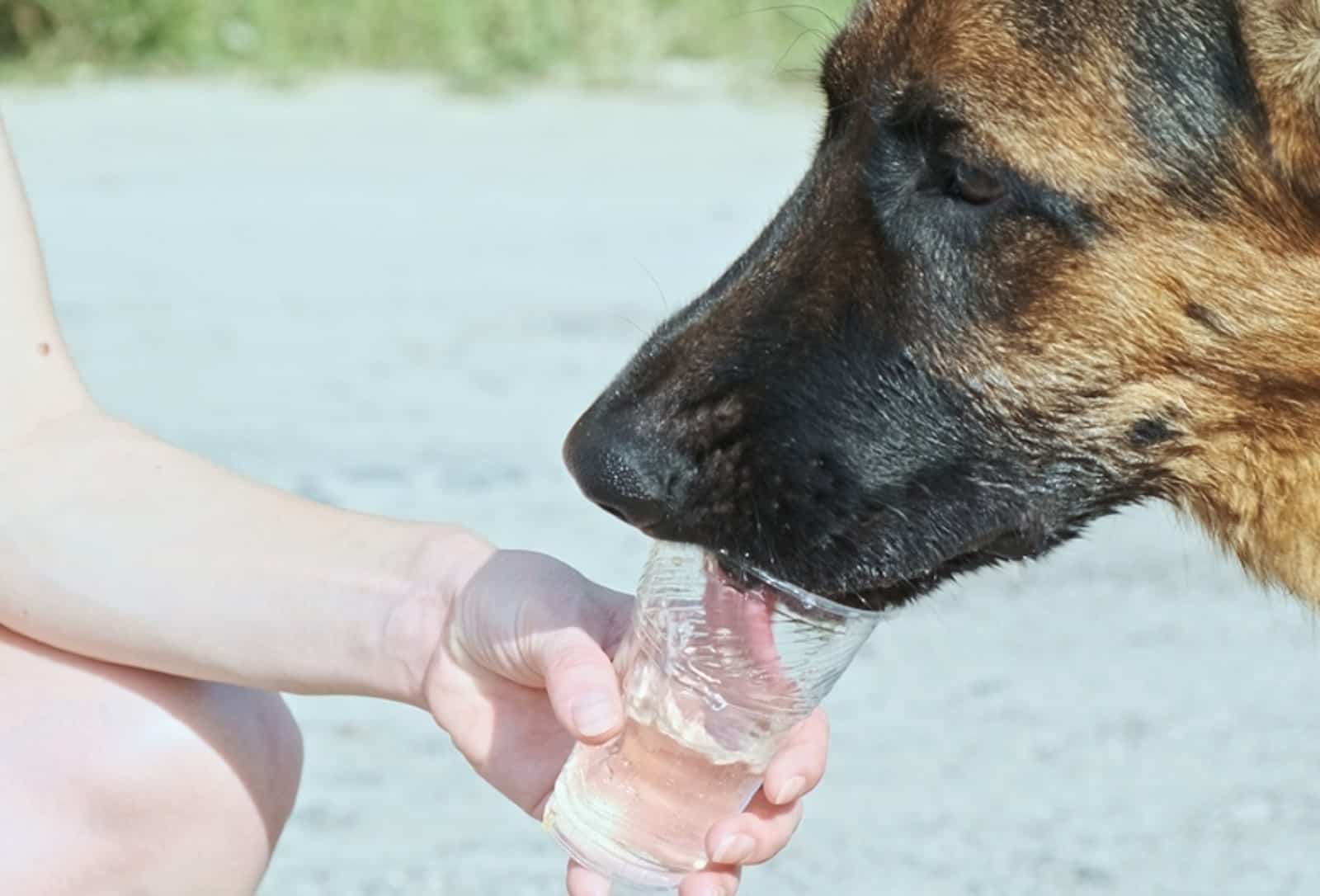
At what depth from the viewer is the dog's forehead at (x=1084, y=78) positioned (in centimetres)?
278

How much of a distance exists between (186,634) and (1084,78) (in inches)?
55.3

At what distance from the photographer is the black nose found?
2750 mm

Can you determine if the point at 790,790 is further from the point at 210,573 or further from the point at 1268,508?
the point at 1268,508

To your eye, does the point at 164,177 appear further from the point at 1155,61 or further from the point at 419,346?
the point at 1155,61

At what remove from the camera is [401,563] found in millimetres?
2641

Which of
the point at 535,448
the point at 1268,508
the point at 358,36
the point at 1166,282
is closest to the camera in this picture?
the point at 1166,282

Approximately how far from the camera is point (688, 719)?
2.34m

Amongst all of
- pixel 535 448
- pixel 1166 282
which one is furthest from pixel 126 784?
pixel 535 448

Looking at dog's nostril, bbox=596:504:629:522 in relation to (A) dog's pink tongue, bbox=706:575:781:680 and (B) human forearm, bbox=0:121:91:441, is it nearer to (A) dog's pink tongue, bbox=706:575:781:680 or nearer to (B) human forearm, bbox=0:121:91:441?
(A) dog's pink tongue, bbox=706:575:781:680

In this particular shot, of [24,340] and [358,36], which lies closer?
A: [24,340]

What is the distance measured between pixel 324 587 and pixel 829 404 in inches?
28.6

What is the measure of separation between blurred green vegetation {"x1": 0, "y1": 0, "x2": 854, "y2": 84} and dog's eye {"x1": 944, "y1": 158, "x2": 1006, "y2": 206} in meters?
10.7

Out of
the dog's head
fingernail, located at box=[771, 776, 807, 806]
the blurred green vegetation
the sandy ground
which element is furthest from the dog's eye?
the blurred green vegetation

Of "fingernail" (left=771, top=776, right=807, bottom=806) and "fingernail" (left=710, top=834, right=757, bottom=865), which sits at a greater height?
"fingernail" (left=771, top=776, right=807, bottom=806)
